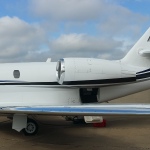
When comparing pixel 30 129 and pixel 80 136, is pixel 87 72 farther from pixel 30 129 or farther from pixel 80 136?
pixel 30 129

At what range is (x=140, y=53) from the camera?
1138 cm

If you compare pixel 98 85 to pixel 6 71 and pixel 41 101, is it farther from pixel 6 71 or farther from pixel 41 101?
pixel 6 71

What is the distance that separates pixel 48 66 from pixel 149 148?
4887mm

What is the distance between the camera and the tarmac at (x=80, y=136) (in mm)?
8164

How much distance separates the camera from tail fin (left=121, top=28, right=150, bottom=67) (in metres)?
11.3

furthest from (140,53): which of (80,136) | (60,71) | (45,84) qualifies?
(80,136)

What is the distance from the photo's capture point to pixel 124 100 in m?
23.4

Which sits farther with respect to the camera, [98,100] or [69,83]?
[98,100]

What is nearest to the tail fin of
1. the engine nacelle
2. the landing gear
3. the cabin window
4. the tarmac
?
the engine nacelle

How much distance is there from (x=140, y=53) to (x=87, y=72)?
248 cm

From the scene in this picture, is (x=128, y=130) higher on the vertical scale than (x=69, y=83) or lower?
lower

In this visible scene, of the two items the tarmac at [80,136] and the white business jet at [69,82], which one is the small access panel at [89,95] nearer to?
the white business jet at [69,82]

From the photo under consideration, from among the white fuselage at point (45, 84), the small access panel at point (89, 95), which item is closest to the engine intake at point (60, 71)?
the white fuselage at point (45, 84)

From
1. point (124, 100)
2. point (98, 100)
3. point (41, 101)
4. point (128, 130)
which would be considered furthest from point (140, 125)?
point (124, 100)
